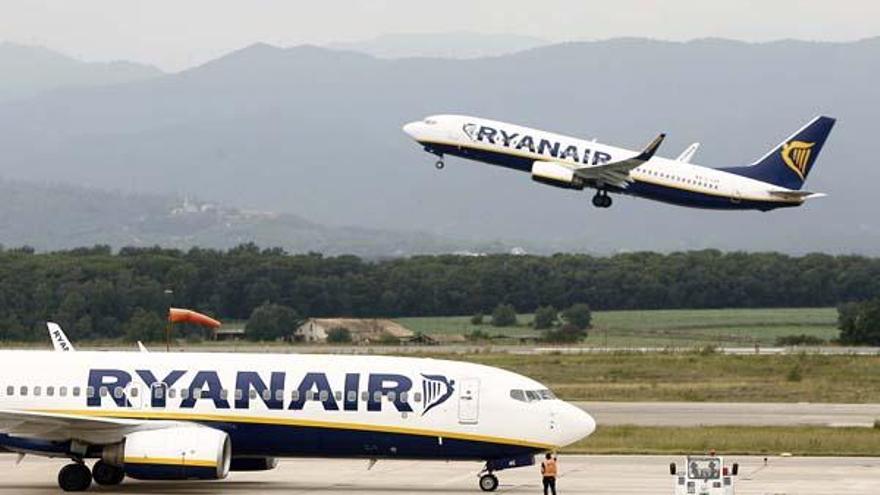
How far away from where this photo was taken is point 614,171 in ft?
270

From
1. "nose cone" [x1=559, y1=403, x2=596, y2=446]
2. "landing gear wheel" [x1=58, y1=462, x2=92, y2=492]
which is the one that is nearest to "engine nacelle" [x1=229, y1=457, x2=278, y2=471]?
"landing gear wheel" [x1=58, y1=462, x2=92, y2=492]

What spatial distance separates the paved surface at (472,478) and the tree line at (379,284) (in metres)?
50.5

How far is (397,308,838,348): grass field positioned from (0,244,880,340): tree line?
78.7 inches

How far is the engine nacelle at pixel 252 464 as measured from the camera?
4144 cm

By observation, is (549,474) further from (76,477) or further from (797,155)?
(797,155)

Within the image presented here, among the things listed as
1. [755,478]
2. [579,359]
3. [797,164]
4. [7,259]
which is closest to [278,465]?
[755,478]

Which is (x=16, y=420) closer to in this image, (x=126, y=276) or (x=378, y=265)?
(x=126, y=276)

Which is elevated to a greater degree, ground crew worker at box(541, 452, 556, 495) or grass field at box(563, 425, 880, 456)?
ground crew worker at box(541, 452, 556, 495)

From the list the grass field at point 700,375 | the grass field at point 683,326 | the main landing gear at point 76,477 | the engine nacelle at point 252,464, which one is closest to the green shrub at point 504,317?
the grass field at point 683,326

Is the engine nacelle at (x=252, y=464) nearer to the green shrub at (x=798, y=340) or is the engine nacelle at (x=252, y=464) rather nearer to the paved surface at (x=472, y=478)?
the paved surface at (x=472, y=478)

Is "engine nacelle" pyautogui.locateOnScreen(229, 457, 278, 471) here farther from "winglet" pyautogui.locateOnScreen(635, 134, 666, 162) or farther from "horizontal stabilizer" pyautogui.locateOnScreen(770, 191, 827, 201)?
"horizontal stabilizer" pyautogui.locateOnScreen(770, 191, 827, 201)

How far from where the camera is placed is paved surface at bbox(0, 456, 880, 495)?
134 ft

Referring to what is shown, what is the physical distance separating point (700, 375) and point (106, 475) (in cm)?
3939

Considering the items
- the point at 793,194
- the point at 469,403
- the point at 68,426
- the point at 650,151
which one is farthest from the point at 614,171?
the point at 68,426
